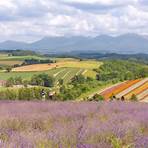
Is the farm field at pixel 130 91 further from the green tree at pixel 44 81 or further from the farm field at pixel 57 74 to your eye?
the farm field at pixel 57 74

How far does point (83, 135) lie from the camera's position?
551cm

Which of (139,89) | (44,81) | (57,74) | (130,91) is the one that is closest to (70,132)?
(130,91)

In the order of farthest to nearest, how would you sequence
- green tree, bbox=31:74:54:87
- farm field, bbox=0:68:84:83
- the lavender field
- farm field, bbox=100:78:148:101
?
farm field, bbox=0:68:84:83 < green tree, bbox=31:74:54:87 < farm field, bbox=100:78:148:101 < the lavender field

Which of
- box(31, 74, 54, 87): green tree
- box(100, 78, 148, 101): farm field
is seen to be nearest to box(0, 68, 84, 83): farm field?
box(31, 74, 54, 87): green tree

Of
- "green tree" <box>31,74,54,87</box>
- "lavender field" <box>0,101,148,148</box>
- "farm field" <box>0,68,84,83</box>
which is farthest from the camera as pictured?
"farm field" <box>0,68,84,83</box>

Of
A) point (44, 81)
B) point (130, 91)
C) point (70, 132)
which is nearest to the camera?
point (70, 132)

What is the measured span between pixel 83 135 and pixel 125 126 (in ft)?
3.46

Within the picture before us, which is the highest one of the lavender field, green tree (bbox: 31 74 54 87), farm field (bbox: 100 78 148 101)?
the lavender field

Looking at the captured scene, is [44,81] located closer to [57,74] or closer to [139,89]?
[57,74]

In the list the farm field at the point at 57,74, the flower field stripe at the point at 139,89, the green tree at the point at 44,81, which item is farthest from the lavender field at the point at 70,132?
the farm field at the point at 57,74

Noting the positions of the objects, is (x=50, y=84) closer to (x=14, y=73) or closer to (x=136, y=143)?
(x=14, y=73)

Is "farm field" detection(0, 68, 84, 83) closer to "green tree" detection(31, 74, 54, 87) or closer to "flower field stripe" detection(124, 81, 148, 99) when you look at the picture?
"green tree" detection(31, 74, 54, 87)

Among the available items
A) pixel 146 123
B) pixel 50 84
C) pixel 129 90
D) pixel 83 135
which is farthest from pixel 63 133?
Result: pixel 50 84

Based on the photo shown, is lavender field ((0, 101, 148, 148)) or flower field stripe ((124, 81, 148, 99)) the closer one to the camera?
lavender field ((0, 101, 148, 148))
